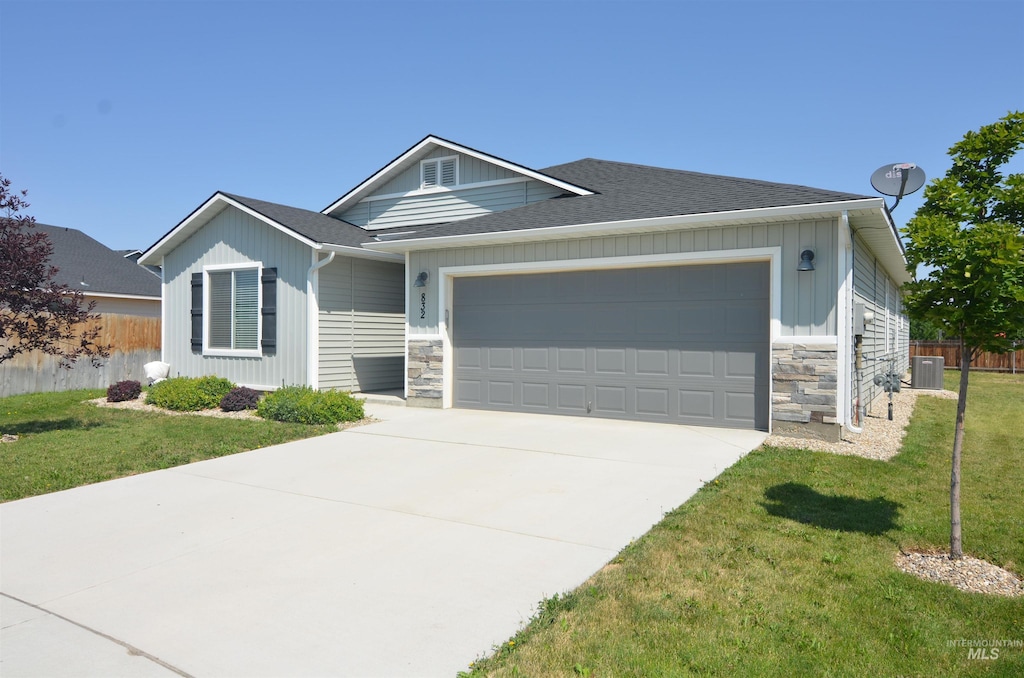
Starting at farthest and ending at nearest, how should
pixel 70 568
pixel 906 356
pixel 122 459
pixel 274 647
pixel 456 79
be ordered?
pixel 906 356 → pixel 456 79 → pixel 122 459 → pixel 70 568 → pixel 274 647

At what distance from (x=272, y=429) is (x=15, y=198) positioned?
4.98 meters

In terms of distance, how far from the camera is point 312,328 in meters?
12.1

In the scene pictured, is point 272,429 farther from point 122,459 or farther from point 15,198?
point 15,198

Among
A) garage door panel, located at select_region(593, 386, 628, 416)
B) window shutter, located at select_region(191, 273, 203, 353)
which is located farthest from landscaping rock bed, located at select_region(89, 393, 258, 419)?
garage door panel, located at select_region(593, 386, 628, 416)

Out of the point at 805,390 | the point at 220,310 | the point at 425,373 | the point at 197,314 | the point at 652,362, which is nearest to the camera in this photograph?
the point at 805,390

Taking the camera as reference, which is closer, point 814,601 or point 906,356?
point 814,601

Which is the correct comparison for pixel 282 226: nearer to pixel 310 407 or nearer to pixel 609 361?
pixel 310 407

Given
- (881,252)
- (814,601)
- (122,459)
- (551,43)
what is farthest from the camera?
(551,43)

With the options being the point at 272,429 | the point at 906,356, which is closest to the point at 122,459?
the point at 272,429

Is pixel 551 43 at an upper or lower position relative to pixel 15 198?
upper

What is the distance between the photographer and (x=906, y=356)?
21672 millimetres

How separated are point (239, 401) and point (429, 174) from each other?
6438 millimetres

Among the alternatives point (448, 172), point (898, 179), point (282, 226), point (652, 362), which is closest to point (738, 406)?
point (652, 362)

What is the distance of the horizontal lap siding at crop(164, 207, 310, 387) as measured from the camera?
12.3 m
